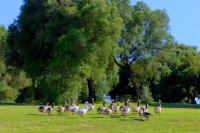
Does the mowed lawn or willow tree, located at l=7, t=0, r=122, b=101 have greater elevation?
willow tree, located at l=7, t=0, r=122, b=101

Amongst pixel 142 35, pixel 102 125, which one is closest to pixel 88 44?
pixel 142 35

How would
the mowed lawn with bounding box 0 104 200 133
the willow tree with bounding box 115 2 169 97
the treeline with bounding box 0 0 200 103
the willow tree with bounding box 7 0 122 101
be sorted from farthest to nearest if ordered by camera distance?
the willow tree with bounding box 115 2 169 97 < the treeline with bounding box 0 0 200 103 < the willow tree with bounding box 7 0 122 101 < the mowed lawn with bounding box 0 104 200 133

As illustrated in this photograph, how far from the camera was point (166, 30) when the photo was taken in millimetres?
84375

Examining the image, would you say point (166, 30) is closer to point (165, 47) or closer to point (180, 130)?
point (165, 47)

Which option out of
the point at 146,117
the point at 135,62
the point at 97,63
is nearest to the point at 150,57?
the point at 135,62

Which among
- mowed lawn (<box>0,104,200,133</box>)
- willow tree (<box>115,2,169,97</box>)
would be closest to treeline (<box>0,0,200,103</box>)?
willow tree (<box>115,2,169,97</box>)

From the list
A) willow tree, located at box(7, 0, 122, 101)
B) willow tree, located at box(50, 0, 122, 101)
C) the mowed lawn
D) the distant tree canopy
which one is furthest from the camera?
the distant tree canopy

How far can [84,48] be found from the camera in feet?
212

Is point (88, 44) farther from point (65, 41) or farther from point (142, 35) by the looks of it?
point (142, 35)

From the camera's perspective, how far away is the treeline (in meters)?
64.8

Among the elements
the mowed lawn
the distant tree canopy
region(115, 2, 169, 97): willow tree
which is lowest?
the mowed lawn

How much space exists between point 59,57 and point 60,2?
11.2 metres

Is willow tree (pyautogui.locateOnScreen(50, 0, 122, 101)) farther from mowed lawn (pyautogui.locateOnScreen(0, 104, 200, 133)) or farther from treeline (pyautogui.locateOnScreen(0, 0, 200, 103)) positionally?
mowed lawn (pyautogui.locateOnScreen(0, 104, 200, 133))

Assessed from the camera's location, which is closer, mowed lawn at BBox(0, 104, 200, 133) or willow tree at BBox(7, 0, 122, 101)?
mowed lawn at BBox(0, 104, 200, 133)
